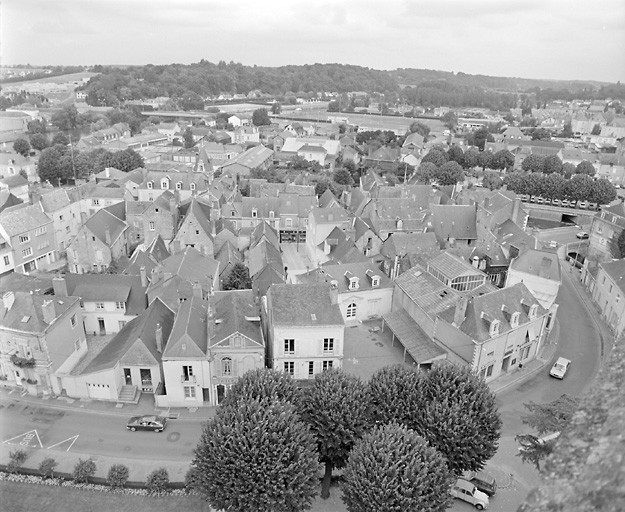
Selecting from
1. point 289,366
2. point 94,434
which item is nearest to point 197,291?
point 289,366

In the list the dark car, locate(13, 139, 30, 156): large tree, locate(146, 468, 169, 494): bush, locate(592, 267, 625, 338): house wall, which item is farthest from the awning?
locate(13, 139, 30, 156): large tree

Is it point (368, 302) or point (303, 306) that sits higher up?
point (303, 306)

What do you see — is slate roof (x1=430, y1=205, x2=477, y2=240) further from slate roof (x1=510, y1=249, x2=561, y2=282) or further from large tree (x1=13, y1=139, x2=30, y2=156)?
large tree (x1=13, y1=139, x2=30, y2=156)

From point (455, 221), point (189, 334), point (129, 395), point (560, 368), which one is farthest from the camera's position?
point (455, 221)

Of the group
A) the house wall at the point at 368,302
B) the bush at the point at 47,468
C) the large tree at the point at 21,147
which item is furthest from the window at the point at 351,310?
the large tree at the point at 21,147

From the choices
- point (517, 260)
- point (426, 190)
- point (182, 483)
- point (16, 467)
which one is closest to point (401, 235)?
point (517, 260)

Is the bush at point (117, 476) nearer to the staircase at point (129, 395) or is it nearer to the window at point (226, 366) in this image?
the staircase at point (129, 395)

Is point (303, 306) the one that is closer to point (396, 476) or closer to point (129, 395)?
point (129, 395)
